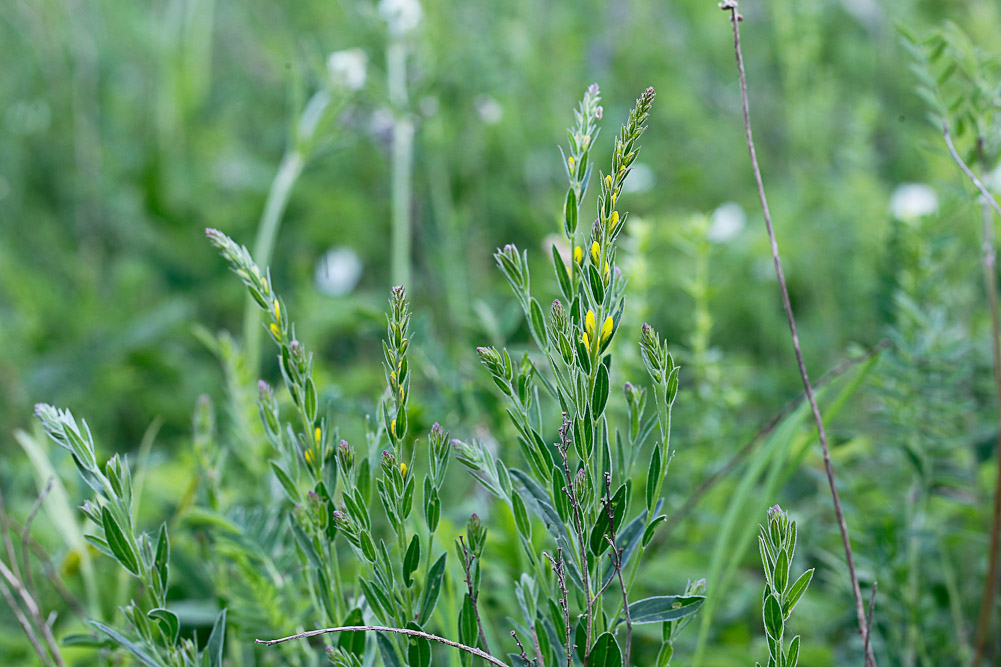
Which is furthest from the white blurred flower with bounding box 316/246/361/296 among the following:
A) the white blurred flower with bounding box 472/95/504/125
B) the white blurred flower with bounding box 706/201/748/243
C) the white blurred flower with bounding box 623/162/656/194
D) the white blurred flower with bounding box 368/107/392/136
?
the white blurred flower with bounding box 706/201/748/243

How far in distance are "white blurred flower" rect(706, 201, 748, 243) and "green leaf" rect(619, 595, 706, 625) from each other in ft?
5.35

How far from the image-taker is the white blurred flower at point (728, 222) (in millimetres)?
2234

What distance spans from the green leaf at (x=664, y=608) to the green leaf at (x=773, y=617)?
0.14 ft

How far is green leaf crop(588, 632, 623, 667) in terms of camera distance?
0.58m

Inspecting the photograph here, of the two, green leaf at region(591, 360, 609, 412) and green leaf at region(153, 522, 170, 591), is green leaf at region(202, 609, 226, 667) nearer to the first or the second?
green leaf at region(153, 522, 170, 591)

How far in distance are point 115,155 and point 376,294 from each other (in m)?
1.14

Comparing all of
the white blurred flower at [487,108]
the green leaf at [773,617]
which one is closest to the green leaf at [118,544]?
the green leaf at [773,617]

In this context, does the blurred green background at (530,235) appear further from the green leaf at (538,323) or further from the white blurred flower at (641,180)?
the green leaf at (538,323)

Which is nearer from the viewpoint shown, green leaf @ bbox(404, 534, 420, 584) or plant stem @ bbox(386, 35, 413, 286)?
green leaf @ bbox(404, 534, 420, 584)

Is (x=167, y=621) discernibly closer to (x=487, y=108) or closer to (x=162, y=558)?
(x=162, y=558)

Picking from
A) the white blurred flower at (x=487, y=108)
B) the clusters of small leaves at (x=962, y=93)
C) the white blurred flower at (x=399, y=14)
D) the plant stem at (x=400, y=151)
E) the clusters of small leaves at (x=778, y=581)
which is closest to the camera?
the clusters of small leaves at (x=778, y=581)

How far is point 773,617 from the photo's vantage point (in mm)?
583

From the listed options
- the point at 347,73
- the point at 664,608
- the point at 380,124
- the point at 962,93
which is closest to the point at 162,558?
the point at 664,608

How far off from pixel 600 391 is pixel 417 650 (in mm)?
239
